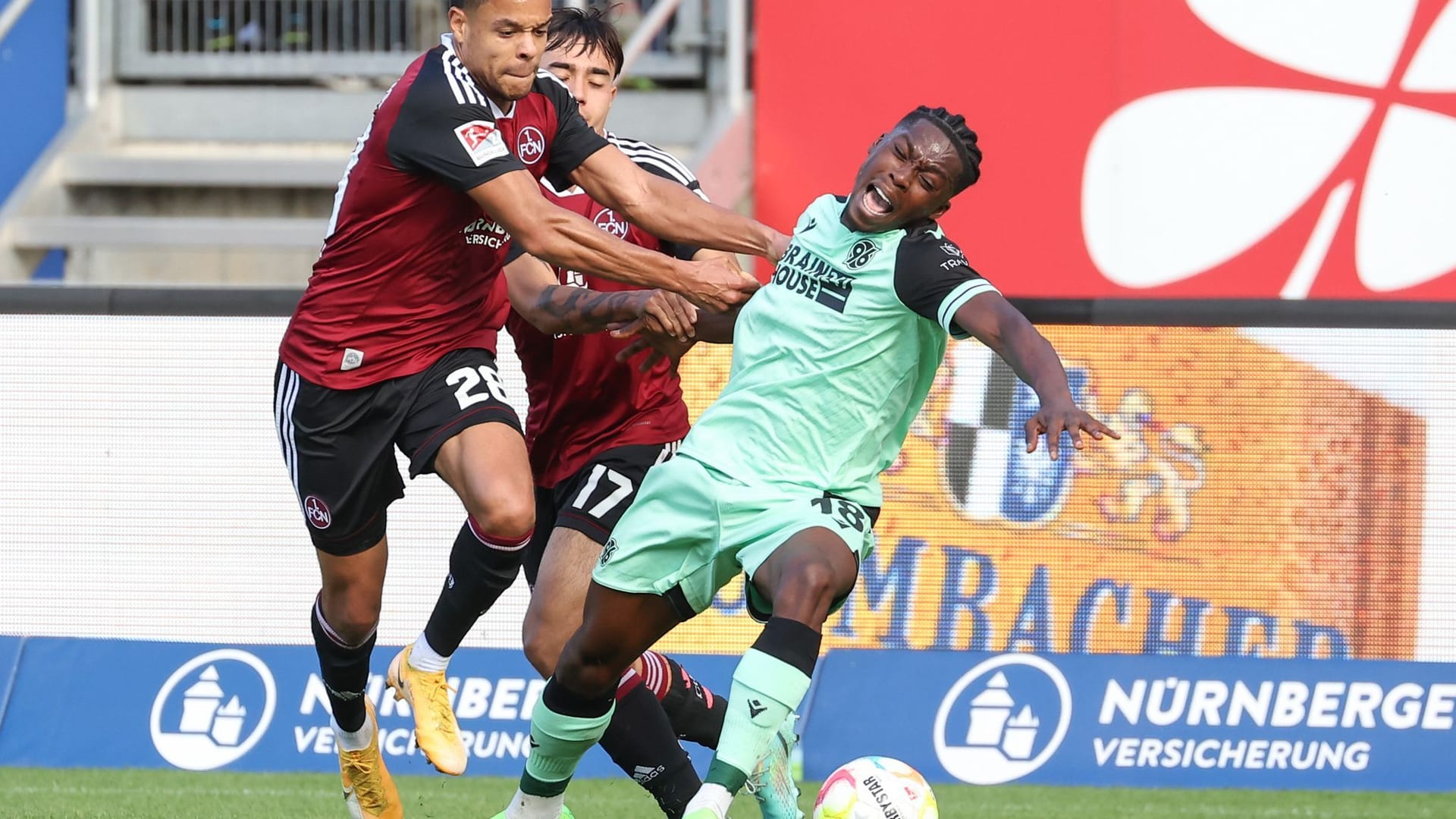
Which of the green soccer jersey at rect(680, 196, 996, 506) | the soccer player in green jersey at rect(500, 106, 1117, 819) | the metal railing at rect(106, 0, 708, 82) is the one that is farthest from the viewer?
the metal railing at rect(106, 0, 708, 82)

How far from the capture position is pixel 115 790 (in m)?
6.98

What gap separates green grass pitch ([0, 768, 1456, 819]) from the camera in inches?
258

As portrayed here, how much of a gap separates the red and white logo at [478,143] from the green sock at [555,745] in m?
1.46

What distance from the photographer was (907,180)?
480 cm

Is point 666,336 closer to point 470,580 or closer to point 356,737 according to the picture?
point 470,580

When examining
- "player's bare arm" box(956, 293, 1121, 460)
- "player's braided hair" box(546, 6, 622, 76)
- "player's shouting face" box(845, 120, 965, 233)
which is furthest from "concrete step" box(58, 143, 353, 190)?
"player's bare arm" box(956, 293, 1121, 460)

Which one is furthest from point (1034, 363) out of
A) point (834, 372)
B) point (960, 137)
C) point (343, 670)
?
point (343, 670)

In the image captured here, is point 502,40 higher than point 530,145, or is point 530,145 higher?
point 502,40

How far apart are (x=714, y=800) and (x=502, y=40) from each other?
2.12 meters

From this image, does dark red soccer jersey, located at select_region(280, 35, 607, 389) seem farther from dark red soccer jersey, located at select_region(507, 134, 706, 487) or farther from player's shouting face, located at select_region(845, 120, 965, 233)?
player's shouting face, located at select_region(845, 120, 965, 233)

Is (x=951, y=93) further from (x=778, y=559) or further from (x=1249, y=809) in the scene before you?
(x=778, y=559)

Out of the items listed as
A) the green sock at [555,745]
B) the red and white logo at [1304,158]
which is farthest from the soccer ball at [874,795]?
the red and white logo at [1304,158]

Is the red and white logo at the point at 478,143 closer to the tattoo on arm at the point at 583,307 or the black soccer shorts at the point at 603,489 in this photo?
the tattoo on arm at the point at 583,307

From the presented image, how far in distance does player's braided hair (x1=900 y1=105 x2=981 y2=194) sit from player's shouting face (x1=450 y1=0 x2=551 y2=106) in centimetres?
103
